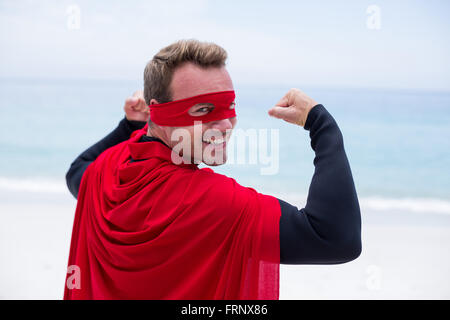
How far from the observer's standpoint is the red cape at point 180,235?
978 millimetres

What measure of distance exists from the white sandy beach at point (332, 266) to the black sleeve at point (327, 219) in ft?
8.75

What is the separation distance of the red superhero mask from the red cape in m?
0.08

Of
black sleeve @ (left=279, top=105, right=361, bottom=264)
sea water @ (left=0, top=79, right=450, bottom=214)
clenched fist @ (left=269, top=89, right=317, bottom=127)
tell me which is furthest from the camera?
sea water @ (left=0, top=79, right=450, bottom=214)

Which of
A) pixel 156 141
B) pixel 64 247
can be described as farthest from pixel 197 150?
pixel 64 247

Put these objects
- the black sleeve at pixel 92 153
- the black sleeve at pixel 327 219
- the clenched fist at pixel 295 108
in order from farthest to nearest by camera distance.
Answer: the black sleeve at pixel 92 153 < the clenched fist at pixel 295 108 < the black sleeve at pixel 327 219

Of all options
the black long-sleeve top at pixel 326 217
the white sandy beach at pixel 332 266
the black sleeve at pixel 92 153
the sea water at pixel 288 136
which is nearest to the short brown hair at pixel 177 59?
the black long-sleeve top at pixel 326 217

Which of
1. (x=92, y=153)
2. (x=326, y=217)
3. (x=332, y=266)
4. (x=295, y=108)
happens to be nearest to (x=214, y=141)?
(x=295, y=108)

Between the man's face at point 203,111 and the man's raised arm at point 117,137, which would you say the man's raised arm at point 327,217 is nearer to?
Answer: the man's face at point 203,111

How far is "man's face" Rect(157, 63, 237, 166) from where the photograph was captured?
105 cm

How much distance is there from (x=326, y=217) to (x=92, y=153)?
0.86 metres

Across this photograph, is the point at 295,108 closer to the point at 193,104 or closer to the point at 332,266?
the point at 193,104

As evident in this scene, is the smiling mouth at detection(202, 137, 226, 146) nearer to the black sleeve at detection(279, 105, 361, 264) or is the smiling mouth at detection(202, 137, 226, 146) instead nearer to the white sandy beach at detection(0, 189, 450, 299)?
the black sleeve at detection(279, 105, 361, 264)

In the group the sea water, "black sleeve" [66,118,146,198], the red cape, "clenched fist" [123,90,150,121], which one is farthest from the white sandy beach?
the red cape

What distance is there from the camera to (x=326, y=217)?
3.04 feet
